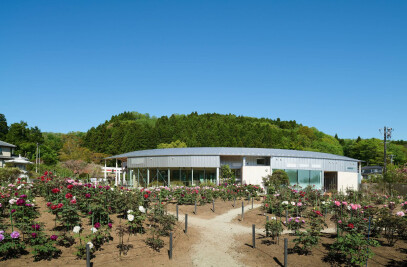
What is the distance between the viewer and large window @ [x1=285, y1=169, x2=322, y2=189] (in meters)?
32.1

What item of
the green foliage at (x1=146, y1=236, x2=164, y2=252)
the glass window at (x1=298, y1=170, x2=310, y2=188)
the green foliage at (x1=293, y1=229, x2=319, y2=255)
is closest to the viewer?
the green foliage at (x1=293, y1=229, x2=319, y2=255)

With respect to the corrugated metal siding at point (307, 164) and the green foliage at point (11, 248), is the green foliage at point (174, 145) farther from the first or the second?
the green foliage at point (11, 248)

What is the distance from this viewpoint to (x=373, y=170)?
5925cm

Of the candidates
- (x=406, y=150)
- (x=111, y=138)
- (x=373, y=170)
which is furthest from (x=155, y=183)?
(x=406, y=150)

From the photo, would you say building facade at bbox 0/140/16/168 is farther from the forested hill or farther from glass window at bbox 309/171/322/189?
glass window at bbox 309/171/322/189

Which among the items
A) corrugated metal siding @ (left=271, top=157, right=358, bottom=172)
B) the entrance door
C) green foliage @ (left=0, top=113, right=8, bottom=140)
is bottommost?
the entrance door

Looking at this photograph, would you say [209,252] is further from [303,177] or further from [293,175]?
[303,177]

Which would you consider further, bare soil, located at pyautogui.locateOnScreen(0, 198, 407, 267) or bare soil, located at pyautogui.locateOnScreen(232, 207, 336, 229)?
bare soil, located at pyautogui.locateOnScreen(232, 207, 336, 229)

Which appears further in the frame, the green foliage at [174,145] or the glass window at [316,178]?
the green foliage at [174,145]

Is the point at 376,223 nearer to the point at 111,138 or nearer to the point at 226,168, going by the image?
the point at 226,168

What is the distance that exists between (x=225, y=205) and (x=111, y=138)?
159 feet

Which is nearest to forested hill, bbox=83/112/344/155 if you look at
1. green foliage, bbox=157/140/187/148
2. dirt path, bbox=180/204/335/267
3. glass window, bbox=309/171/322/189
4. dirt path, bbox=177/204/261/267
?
green foliage, bbox=157/140/187/148

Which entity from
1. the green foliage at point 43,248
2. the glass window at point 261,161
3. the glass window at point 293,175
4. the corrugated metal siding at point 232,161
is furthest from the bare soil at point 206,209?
the glass window at point 293,175

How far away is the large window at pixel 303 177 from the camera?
32.1 meters
